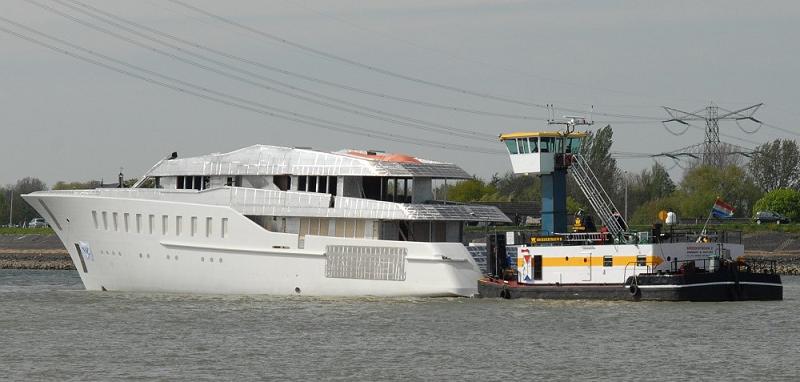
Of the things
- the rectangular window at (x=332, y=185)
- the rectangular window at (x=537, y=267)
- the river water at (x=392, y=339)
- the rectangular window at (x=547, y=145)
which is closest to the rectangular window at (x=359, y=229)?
the rectangular window at (x=332, y=185)

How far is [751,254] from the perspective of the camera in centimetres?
8594

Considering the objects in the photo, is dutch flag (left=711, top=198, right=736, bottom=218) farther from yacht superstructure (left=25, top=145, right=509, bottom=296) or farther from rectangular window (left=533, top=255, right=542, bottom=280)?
yacht superstructure (left=25, top=145, right=509, bottom=296)

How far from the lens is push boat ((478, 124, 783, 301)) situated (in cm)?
4641

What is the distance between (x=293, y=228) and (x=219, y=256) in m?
2.65

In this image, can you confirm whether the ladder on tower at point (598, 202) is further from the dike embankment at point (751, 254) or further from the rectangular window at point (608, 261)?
the dike embankment at point (751, 254)

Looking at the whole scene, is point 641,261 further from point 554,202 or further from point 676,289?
point 554,202

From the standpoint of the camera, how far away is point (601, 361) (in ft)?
109

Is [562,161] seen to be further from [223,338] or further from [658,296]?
[223,338]

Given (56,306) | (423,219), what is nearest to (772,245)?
(423,219)

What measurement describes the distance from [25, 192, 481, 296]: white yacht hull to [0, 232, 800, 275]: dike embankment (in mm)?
29757

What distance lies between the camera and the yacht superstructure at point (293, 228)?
159 ft

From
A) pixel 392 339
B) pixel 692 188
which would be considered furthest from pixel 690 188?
pixel 392 339

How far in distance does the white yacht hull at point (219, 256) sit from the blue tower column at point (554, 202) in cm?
390

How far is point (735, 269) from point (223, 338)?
18138mm
